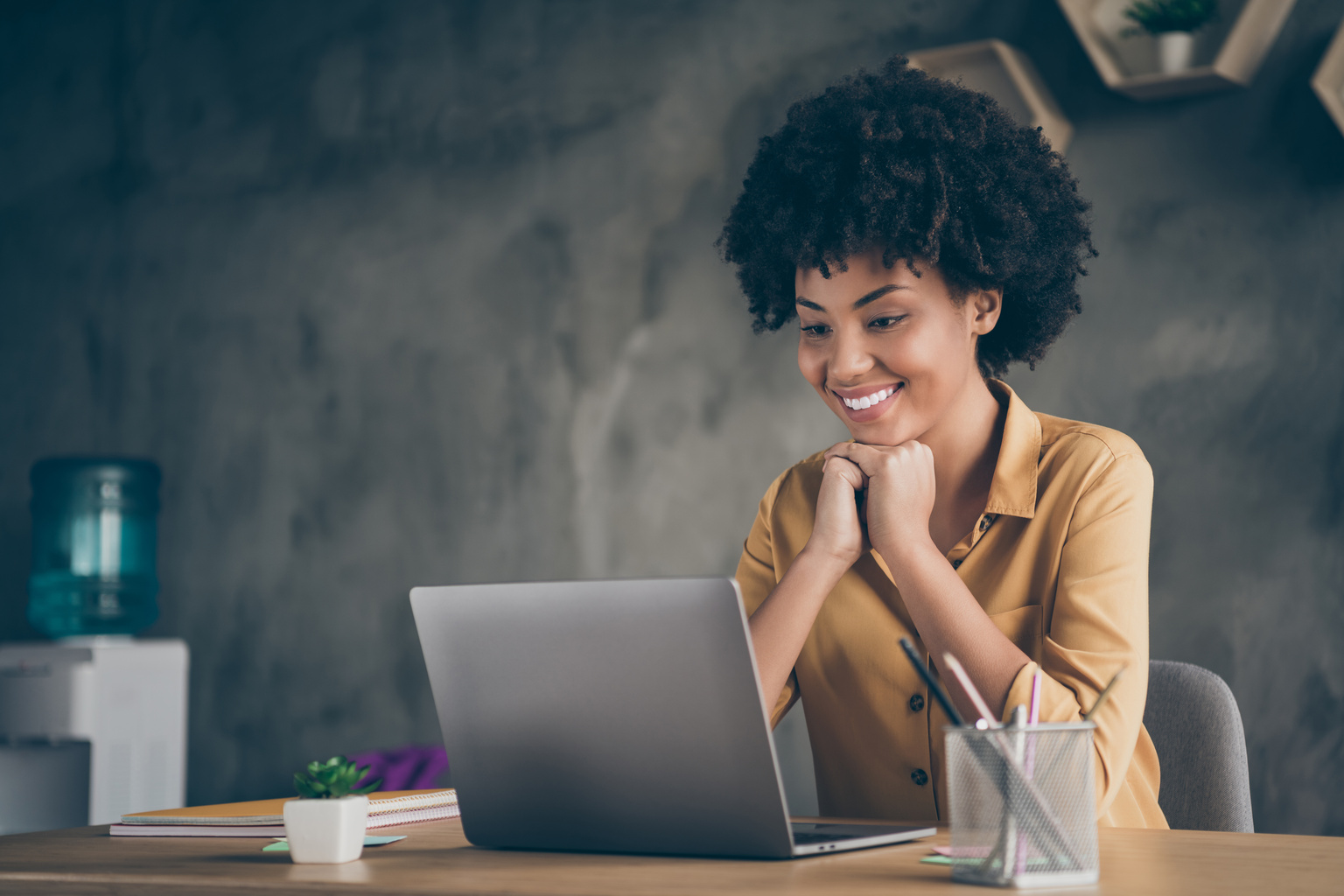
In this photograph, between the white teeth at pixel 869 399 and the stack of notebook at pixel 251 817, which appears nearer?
the stack of notebook at pixel 251 817

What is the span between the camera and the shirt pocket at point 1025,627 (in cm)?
135

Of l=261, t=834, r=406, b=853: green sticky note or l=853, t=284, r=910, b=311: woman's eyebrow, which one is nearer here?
l=261, t=834, r=406, b=853: green sticky note

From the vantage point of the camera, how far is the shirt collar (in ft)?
4.57

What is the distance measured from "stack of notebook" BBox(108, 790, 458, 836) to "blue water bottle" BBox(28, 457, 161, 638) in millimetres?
2414

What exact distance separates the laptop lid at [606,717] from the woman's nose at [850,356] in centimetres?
63

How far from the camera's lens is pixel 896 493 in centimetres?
128

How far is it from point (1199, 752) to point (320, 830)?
96 centimetres

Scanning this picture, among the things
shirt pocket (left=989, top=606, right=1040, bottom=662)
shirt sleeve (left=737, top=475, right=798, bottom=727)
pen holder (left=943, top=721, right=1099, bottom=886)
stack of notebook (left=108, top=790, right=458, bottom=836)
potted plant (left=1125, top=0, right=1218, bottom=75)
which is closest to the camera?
pen holder (left=943, top=721, right=1099, bottom=886)

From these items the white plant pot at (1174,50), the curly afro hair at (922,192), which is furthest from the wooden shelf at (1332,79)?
the curly afro hair at (922,192)

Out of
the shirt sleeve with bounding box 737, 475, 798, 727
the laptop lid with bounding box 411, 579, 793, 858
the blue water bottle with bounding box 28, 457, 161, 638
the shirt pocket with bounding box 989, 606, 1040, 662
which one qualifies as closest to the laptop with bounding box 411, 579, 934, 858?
the laptop lid with bounding box 411, 579, 793, 858

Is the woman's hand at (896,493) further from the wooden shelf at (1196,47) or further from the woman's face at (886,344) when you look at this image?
the wooden shelf at (1196,47)

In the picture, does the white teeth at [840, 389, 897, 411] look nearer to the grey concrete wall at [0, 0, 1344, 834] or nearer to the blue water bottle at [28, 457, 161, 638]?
the grey concrete wall at [0, 0, 1344, 834]

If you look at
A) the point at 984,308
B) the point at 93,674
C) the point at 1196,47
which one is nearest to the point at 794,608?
the point at 984,308

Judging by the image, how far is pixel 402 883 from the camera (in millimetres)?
800
